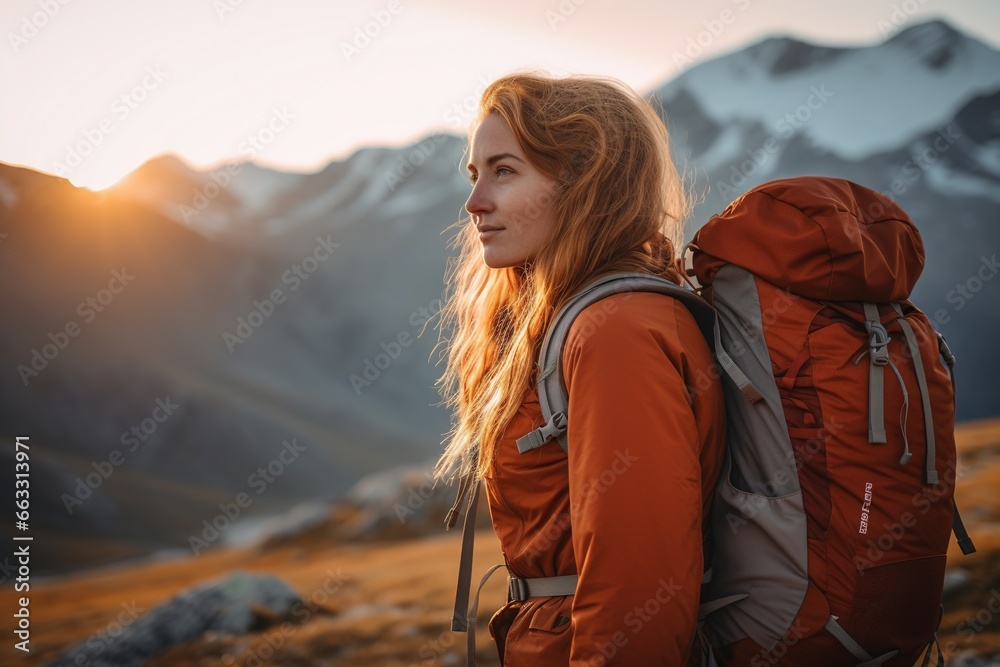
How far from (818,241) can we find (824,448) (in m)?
0.49

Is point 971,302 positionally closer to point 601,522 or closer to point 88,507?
point 601,522

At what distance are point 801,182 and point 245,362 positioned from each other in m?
39.7

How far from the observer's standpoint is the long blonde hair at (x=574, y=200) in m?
2.03

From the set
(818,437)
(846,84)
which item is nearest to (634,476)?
(818,437)

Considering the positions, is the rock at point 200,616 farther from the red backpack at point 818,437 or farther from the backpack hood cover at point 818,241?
the backpack hood cover at point 818,241

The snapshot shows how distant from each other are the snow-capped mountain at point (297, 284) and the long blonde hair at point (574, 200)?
42.8ft

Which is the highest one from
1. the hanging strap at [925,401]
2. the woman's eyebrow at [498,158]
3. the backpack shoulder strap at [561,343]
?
the woman's eyebrow at [498,158]

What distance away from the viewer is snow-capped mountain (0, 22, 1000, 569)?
72.0 feet

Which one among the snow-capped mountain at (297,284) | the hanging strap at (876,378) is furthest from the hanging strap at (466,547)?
the snow-capped mountain at (297,284)

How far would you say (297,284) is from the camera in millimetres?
45688

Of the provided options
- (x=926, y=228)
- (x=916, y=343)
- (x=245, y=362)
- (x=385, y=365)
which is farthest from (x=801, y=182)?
(x=385, y=365)

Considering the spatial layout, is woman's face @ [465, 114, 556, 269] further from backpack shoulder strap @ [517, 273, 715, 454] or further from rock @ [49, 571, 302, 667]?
rock @ [49, 571, 302, 667]

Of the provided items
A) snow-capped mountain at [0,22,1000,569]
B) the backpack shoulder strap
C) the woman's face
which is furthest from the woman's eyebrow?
snow-capped mountain at [0,22,1000,569]

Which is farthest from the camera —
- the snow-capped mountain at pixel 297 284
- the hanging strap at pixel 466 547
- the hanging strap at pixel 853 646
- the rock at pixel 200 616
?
the snow-capped mountain at pixel 297 284
